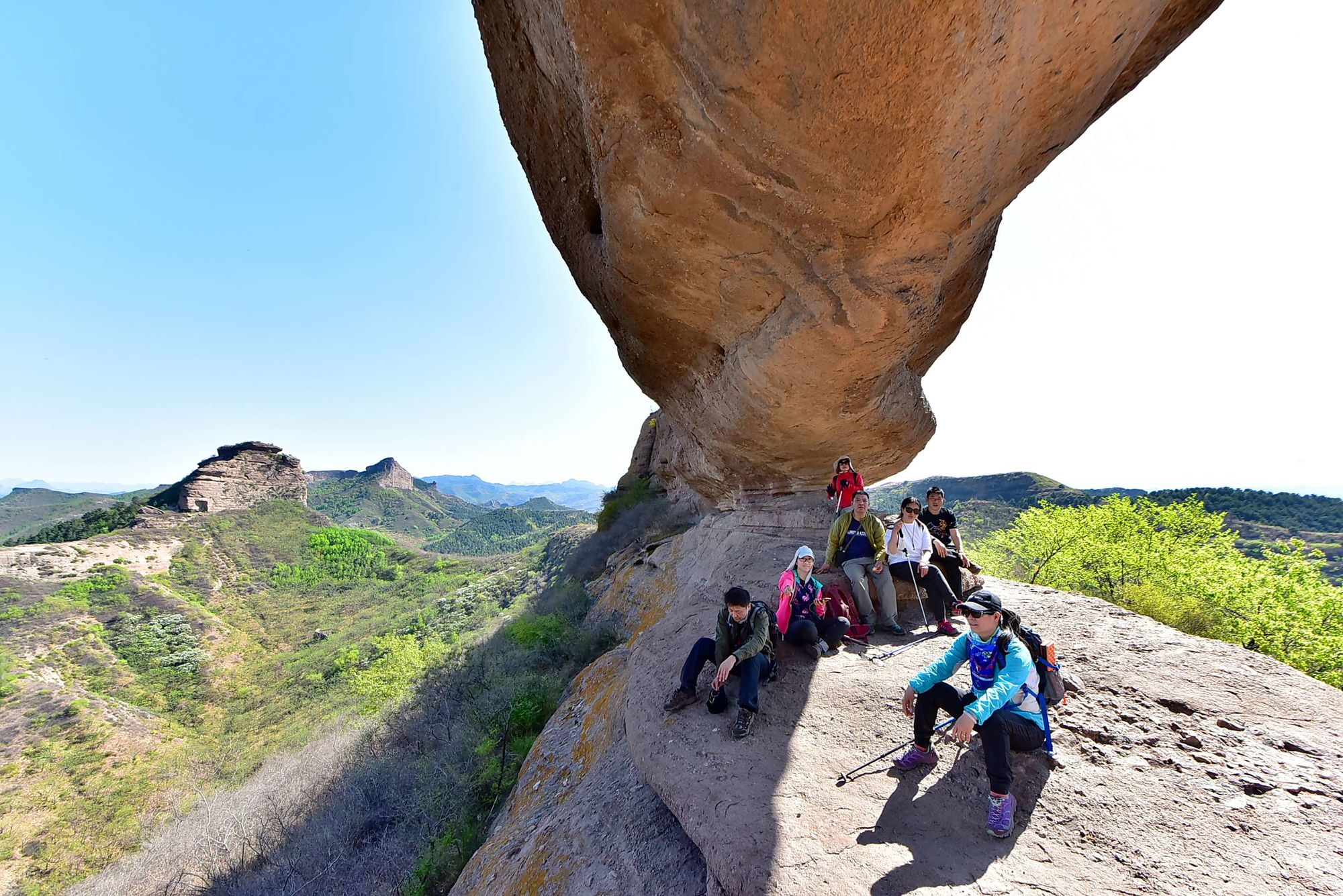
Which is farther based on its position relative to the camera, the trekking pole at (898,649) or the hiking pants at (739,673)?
the trekking pole at (898,649)

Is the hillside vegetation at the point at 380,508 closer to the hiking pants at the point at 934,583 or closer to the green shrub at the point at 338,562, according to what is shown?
the green shrub at the point at 338,562

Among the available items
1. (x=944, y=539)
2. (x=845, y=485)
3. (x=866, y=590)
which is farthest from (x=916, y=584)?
(x=845, y=485)

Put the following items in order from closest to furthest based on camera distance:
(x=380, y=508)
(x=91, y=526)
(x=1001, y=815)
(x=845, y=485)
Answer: (x=1001, y=815) → (x=845, y=485) → (x=91, y=526) → (x=380, y=508)

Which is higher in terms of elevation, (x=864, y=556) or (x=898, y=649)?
(x=864, y=556)

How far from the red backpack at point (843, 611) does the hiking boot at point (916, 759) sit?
151 cm

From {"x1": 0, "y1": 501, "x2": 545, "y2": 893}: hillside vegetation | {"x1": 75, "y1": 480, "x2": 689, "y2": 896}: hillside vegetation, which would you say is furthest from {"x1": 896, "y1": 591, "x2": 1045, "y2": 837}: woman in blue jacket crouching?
{"x1": 0, "y1": 501, "x2": 545, "y2": 893}: hillside vegetation

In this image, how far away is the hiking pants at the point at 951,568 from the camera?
479cm

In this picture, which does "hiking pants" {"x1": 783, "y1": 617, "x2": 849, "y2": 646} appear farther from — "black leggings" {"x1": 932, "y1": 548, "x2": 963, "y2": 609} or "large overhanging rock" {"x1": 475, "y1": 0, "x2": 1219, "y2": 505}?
"large overhanging rock" {"x1": 475, "y1": 0, "x2": 1219, "y2": 505}

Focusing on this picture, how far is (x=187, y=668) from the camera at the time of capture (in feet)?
94.6

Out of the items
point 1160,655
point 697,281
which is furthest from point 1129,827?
point 697,281

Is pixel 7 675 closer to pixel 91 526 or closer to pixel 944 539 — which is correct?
pixel 91 526

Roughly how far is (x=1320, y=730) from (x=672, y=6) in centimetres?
616

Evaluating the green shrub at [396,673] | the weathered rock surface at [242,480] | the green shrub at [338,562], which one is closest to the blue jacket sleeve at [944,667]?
the green shrub at [396,673]

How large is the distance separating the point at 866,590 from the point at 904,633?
1.69 ft
